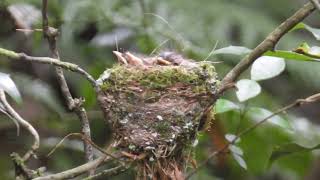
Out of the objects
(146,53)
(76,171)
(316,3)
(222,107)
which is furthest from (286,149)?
(146,53)

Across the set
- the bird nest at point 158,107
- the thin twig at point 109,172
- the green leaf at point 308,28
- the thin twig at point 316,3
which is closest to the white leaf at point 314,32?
the green leaf at point 308,28

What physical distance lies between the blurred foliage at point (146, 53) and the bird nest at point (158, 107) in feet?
0.83

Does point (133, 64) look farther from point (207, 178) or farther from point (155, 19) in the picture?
point (155, 19)

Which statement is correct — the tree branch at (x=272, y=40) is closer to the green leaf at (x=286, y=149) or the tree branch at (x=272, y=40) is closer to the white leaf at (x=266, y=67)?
the white leaf at (x=266, y=67)

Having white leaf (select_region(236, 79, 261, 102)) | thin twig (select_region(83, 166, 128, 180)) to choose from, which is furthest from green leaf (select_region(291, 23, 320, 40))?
thin twig (select_region(83, 166, 128, 180))

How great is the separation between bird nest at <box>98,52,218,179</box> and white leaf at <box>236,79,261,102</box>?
6cm

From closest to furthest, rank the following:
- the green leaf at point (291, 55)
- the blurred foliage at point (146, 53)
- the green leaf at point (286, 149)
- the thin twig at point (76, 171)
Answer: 1. the thin twig at point (76, 171)
2. the green leaf at point (291, 55)
3. the green leaf at point (286, 149)
4. the blurred foliage at point (146, 53)

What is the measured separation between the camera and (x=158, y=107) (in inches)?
60.0

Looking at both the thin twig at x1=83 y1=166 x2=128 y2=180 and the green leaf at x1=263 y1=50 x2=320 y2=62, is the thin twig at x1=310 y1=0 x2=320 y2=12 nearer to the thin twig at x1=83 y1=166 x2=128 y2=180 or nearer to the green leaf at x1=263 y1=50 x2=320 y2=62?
the green leaf at x1=263 y1=50 x2=320 y2=62

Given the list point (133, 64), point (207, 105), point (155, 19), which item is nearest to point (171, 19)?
point (155, 19)

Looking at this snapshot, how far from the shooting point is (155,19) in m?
2.99

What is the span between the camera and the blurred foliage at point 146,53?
98.7 inches

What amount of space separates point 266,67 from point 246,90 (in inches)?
2.7

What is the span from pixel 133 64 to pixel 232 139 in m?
0.32
